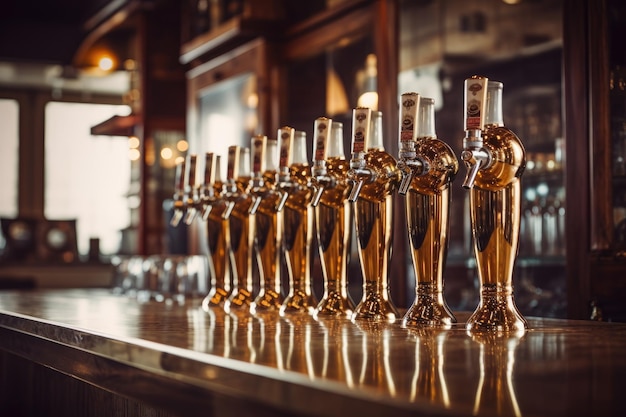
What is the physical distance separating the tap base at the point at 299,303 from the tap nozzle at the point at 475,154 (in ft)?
2.20

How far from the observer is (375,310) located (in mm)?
1863

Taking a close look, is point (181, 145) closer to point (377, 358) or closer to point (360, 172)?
point (360, 172)

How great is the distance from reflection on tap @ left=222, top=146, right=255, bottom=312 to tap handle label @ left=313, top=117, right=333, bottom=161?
1.40 feet

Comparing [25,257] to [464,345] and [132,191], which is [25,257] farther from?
[464,345]

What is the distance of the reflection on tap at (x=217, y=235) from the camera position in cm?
250

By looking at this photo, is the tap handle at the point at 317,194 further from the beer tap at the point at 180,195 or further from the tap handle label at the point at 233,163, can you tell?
the beer tap at the point at 180,195

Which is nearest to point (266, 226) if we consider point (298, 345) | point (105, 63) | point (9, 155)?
point (298, 345)

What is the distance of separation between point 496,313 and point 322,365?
58 cm

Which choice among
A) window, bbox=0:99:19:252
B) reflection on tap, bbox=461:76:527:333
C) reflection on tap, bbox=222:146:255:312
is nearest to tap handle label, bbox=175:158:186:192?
reflection on tap, bbox=222:146:255:312

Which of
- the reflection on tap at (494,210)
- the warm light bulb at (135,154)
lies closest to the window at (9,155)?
the warm light bulb at (135,154)

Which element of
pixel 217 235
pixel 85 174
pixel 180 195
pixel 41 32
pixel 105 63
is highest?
pixel 41 32

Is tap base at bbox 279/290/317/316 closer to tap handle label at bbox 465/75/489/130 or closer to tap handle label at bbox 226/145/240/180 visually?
tap handle label at bbox 226/145/240/180

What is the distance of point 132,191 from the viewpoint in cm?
591

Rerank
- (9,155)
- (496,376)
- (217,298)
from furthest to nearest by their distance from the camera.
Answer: (9,155) < (217,298) < (496,376)
